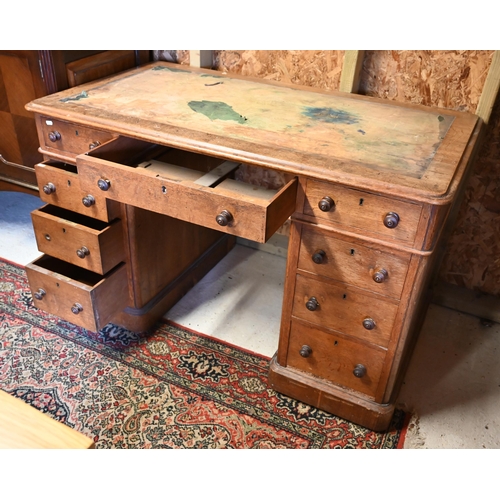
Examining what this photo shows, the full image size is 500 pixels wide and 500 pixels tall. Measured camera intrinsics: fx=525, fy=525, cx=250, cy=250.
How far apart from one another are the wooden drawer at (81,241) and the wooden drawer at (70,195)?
50 millimetres

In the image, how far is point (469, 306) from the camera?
2.36 m

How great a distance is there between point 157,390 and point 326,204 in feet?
3.08

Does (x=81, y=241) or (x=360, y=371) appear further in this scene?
(x=81, y=241)

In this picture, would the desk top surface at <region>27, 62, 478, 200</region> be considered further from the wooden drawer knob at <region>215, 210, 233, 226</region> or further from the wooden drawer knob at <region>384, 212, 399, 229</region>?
the wooden drawer knob at <region>215, 210, 233, 226</region>

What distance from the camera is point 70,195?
185 centimetres

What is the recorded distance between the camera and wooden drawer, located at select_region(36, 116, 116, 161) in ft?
5.84

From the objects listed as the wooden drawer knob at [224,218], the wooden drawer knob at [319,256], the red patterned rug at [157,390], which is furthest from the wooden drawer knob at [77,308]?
the wooden drawer knob at [319,256]

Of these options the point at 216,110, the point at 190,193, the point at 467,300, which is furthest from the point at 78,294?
the point at 467,300

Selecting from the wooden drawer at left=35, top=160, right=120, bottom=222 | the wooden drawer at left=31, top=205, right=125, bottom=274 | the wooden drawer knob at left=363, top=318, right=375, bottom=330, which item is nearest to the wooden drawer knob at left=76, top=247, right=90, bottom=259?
the wooden drawer at left=31, top=205, right=125, bottom=274

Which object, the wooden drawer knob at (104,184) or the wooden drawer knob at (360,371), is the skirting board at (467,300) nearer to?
the wooden drawer knob at (360,371)

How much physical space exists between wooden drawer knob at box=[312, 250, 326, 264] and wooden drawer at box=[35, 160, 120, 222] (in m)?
0.74

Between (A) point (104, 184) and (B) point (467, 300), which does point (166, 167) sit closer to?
(A) point (104, 184)

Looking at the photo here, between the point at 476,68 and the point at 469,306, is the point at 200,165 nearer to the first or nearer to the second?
the point at 476,68

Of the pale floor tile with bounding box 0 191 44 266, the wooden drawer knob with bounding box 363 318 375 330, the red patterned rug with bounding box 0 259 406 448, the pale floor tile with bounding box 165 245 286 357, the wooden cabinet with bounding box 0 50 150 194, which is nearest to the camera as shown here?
the wooden drawer knob with bounding box 363 318 375 330
